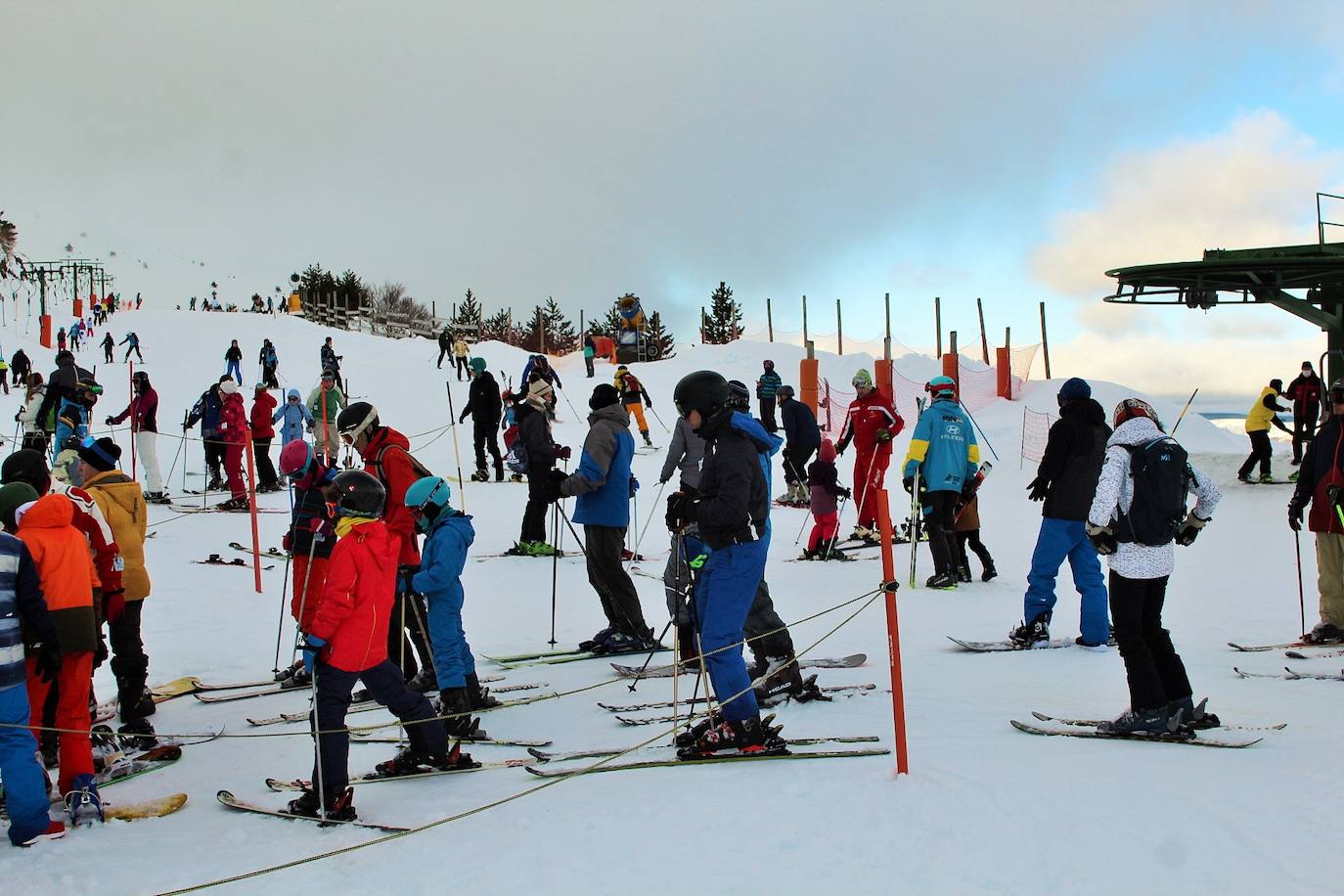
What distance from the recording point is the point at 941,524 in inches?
397

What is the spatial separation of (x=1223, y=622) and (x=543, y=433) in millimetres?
6119

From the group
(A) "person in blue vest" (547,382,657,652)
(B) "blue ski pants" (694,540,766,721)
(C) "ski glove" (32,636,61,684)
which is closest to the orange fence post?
(A) "person in blue vest" (547,382,657,652)

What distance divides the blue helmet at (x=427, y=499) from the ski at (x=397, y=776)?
1.41 m

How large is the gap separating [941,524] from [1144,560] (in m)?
4.94

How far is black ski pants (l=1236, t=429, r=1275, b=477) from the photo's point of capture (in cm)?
1759

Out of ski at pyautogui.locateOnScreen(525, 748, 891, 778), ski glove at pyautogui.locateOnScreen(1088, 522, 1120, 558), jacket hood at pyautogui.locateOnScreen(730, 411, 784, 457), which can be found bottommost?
ski at pyautogui.locateOnScreen(525, 748, 891, 778)

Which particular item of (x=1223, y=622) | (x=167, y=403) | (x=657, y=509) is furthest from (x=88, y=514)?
(x=167, y=403)

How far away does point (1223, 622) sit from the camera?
28.0 feet

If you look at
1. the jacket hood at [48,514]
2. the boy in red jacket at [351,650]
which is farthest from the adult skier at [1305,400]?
the jacket hood at [48,514]

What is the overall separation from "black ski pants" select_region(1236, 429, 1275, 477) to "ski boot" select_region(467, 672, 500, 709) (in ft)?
50.4

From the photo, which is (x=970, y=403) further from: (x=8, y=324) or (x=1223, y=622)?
(x=8, y=324)

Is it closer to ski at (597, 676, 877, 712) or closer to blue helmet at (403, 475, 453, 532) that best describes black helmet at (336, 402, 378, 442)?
blue helmet at (403, 475, 453, 532)

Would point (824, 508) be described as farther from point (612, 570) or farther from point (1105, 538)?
point (1105, 538)

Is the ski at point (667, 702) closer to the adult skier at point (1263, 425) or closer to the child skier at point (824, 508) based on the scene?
the child skier at point (824, 508)
